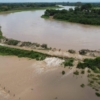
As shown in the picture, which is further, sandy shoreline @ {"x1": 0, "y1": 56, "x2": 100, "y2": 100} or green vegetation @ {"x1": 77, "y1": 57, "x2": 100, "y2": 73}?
green vegetation @ {"x1": 77, "y1": 57, "x2": 100, "y2": 73}

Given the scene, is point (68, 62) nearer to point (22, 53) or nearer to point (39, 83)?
point (39, 83)

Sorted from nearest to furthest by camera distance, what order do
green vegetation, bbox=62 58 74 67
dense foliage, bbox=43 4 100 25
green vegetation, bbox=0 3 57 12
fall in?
green vegetation, bbox=62 58 74 67 → dense foliage, bbox=43 4 100 25 → green vegetation, bbox=0 3 57 12

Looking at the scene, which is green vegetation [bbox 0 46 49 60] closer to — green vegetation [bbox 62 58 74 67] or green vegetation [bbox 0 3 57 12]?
green vegetation [bbox 62 58 74 67]

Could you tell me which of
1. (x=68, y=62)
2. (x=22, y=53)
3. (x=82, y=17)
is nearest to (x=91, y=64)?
(x=68, y=62)

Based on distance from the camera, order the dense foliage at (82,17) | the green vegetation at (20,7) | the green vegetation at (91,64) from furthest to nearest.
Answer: the green vegetation at (20,7)
the dense foliage at (82,17)
the green vegetation at (91,64)

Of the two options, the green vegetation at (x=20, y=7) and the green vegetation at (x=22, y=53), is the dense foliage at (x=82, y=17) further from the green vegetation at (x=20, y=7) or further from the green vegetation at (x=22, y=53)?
the green vegetation at (x=20, y=7)

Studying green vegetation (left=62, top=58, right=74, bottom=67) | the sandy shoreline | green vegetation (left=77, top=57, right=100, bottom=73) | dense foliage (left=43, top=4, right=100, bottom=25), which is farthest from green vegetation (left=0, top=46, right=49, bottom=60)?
dense foliage (left=43, top=4, right=100, bottom=25)

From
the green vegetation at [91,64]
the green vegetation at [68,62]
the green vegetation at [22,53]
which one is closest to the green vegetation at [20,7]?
the green vegetation at [22,53]
